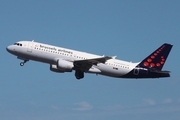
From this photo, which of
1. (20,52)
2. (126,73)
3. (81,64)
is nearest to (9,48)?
(20,52)

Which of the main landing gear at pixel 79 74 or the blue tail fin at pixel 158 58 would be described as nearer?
the main landing gear at pixel 79 74

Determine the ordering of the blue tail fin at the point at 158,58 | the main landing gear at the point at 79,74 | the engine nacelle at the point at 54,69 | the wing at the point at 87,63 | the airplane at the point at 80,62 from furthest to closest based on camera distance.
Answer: the blue tail fin at the point at 158,58, the main landing gear at the point at 79,74, the engine nacelle at the point at 54,69, the airplane at the point at 80,62, the wing at the point at 87,63

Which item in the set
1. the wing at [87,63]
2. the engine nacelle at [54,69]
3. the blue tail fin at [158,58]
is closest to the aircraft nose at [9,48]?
the engine nacelle at [54,69]

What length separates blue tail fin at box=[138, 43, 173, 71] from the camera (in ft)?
239

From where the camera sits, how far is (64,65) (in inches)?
2625

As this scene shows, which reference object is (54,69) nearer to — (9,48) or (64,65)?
(64,65)

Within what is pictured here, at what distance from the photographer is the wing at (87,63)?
66.6 metres

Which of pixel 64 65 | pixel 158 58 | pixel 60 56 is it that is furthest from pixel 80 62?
pixel 158 58

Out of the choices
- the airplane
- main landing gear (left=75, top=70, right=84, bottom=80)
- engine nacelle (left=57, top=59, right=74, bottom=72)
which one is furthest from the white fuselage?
main landing gear (left=75, top=70, right=84, bottom=80)

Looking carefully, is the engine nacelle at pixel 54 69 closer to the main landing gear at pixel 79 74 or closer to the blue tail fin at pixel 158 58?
the main landing gear at pixel 79 74

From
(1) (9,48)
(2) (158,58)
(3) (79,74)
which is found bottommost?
(3) (79,74)

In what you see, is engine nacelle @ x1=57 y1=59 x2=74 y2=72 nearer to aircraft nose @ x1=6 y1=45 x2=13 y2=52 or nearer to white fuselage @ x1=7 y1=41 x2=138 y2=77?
white fuselage @ x1=7 y1=41 x2=138 y2=77

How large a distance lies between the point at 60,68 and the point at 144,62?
14539 mm

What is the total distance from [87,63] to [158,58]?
43.2ft
